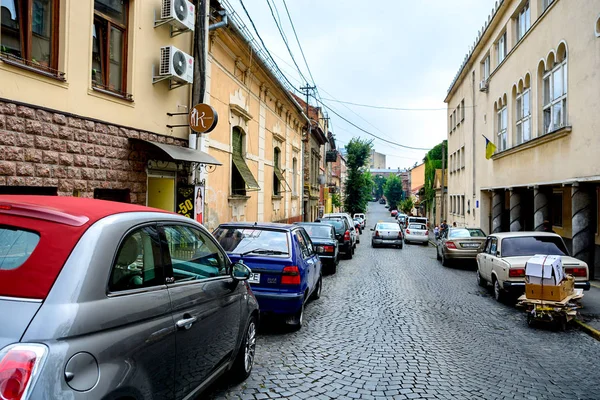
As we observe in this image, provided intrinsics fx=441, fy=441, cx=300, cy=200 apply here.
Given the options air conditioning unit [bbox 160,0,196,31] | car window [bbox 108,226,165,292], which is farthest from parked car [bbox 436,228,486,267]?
car window [bbox 108,226,165,292]

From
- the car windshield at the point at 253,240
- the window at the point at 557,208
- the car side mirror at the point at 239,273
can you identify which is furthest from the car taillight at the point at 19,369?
the window at the point at 557,208

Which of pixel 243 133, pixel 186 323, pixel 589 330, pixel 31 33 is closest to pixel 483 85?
pixel 243 133

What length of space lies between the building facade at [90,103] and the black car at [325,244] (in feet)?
15.5

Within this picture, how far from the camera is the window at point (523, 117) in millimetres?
17078

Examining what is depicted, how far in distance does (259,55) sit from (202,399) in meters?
13.2

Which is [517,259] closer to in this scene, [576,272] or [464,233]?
[576,272]

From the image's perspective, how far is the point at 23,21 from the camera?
6.79 m

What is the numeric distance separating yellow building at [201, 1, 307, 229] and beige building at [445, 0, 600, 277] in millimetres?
9542

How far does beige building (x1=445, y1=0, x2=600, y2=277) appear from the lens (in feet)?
39.2

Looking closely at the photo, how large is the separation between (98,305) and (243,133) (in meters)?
13.7

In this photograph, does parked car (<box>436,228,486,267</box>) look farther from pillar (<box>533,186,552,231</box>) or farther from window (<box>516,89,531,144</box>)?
window (<box>516,89,531,144</box>)

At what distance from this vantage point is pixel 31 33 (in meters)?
6.86

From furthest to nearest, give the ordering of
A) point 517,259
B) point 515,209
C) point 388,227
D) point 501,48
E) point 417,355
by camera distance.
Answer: point 388,227
point 501,48
point 515,209
point 517,259
point 417,355

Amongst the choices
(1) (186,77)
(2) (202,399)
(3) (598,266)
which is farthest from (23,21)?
(3) (598,266)
